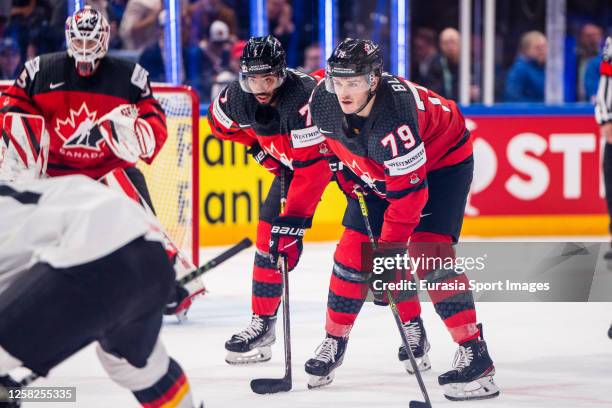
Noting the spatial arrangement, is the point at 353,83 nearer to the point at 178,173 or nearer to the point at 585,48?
the point at 178,173

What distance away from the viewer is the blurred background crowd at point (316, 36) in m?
6.12

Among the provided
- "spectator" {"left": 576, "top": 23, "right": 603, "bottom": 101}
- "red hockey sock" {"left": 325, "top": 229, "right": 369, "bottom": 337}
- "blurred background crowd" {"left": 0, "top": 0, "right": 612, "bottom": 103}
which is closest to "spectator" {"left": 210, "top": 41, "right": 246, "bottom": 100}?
"blurred background crowd" {"left": 0, "top": 0, "right": 612, "bottom": 103}

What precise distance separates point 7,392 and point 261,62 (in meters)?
1.61

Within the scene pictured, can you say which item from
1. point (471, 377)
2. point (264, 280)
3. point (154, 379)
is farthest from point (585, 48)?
point (154, 379)

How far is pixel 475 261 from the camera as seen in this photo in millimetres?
4246

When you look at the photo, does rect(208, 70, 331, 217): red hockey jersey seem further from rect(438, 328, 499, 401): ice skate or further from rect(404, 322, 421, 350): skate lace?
rect(438, 328, 499, 401): ice skate

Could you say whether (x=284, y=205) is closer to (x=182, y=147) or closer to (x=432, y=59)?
(x=182, y=147)

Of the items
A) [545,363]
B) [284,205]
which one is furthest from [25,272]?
[545,363]

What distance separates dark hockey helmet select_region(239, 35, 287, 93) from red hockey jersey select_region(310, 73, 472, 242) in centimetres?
27

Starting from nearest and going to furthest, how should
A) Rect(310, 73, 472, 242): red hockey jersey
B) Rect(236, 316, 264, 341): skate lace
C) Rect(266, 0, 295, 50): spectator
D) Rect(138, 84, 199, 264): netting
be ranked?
Rect(310, 73, 472, 242): red hockey jersey < Rect(236, 316, 264, 341): skate lace < Rect(138, 84, 199, 264): netting < Rect(266, 0, 295, 50): spectator

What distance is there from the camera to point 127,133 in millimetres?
3852

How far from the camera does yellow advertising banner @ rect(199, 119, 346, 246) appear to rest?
21.5ft

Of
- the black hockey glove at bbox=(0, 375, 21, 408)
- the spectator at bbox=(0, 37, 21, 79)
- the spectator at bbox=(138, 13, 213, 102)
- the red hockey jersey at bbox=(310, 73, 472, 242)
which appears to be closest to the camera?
the black hockey glove at bbox=(0, 375, 21, 408)

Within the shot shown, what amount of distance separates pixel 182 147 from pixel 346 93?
2.31 m
